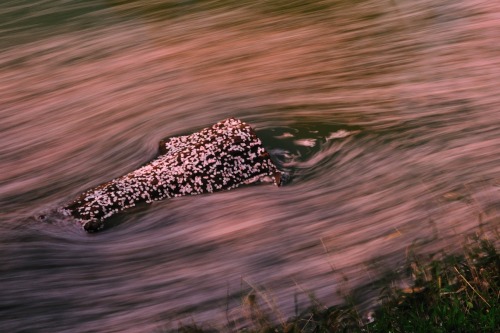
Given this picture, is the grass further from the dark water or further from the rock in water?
the rock in water

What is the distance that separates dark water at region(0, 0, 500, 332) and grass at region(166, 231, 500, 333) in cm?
19

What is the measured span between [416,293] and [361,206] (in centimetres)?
180

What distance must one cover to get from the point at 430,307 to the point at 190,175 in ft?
8.21

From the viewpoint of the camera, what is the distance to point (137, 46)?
10.6 m

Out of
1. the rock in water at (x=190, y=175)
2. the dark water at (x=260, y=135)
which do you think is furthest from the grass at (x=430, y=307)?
the rock in water at (x=190, y=175)

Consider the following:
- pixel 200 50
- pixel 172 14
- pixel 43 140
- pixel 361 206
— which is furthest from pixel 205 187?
pixel 172 14

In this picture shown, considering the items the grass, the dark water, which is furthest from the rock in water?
the grass

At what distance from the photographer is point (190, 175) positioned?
6.45 meters

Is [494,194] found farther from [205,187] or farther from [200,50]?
[200,50]

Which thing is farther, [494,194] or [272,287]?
[494,194]

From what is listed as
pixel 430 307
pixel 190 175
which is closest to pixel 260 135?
pixel 190 175

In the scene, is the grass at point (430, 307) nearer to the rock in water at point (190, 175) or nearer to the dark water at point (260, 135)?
the dark water at point (260, 135)

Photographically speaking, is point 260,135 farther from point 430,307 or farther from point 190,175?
point 430,307

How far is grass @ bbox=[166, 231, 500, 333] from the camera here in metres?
4.33
